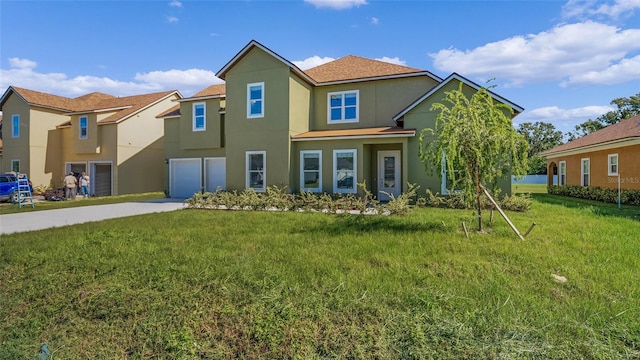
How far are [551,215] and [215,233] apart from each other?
36.0ft

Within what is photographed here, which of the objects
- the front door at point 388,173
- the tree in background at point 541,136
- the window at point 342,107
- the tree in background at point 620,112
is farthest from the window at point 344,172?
the tree in background at point 541,136

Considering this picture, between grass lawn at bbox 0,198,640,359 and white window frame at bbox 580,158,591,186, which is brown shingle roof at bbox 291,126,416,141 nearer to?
grass lawn at bbox 0,198,640,359

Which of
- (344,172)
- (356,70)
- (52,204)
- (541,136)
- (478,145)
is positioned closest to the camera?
(478,145)

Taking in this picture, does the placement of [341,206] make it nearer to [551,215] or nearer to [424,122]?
[424,122]

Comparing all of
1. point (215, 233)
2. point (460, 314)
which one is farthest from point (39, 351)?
point (460, 314)

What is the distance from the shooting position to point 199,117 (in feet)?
65.9

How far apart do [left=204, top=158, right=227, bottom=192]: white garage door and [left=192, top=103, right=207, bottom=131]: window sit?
2050mm

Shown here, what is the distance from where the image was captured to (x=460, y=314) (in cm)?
415

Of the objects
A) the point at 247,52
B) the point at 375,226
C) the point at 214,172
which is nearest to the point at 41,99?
the point at 214,172

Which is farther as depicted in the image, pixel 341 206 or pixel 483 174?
pixel 341 206

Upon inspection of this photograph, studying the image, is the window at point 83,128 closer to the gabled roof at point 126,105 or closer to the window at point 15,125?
the gabled roof at point 126,105

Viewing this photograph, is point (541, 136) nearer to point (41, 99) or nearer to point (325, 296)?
point (325, 296)

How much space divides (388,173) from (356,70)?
19.6 ft

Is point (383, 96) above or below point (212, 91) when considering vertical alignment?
below
